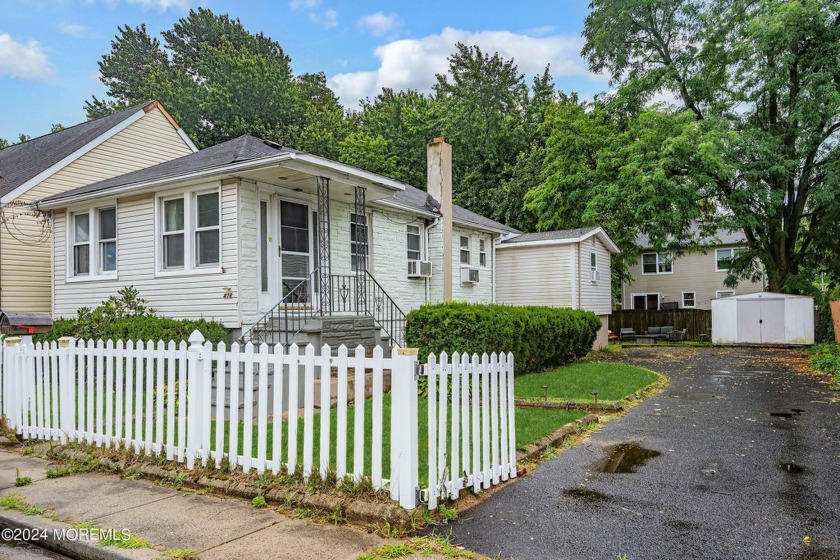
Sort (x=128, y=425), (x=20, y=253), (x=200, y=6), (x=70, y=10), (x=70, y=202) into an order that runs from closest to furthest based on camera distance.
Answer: (x=128, y=425) < (x=70, y=202) < (x=20, y=253) < (x=70, y=10) < (x=200, y=6)

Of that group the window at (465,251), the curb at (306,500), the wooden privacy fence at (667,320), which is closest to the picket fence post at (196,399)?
the curb at (306,500)

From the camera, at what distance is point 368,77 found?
4350cm

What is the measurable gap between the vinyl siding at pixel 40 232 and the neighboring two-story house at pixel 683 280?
2545 centimetres

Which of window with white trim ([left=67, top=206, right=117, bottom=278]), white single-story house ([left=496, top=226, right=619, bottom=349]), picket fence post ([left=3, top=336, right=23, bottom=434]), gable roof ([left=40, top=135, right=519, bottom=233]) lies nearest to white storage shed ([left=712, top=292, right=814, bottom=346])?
white single-story house ([left=496, top=226, right=619, bottom=349])

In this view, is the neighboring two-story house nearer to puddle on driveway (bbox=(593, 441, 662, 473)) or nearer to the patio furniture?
the patio furniture

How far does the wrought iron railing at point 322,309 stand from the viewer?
9.70 m

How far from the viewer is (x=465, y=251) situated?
19141 mm

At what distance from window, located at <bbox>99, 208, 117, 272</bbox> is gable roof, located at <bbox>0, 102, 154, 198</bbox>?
3842mm

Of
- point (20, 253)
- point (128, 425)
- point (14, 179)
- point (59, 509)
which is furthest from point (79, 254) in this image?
point (59, 509)

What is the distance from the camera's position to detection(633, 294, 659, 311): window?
112 feet

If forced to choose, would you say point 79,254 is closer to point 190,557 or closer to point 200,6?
point 190,557

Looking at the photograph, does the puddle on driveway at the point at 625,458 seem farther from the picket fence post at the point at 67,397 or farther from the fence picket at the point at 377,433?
the picket fence post at the point at 67,397

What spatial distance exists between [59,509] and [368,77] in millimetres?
42637

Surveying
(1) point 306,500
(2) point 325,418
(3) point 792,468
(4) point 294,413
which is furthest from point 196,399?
(3) point 792,468
